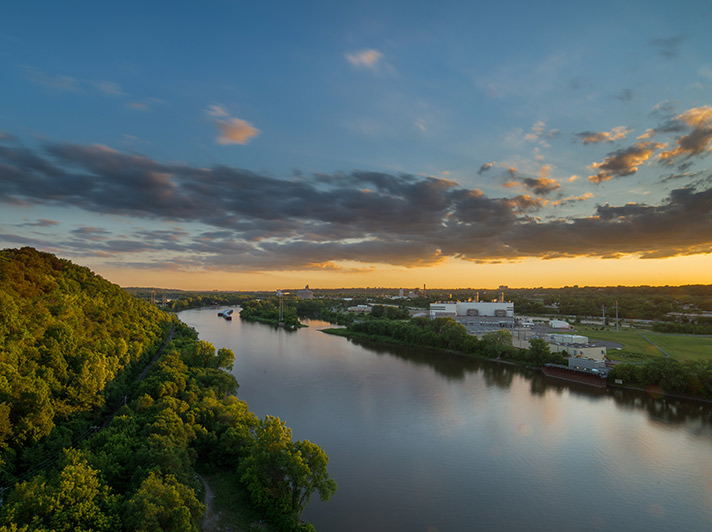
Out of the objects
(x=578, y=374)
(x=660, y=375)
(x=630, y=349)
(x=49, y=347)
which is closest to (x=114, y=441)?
(x=49, y=347)

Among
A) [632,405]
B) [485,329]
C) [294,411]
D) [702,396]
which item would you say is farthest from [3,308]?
[485,329]

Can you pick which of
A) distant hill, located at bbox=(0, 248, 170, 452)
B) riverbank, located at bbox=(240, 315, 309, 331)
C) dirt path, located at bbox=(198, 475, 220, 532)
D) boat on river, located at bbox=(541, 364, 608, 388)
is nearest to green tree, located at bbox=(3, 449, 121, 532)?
dirt path, located at bbox=(198, 475, 220, 532)

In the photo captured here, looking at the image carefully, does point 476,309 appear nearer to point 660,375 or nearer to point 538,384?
point 538,384

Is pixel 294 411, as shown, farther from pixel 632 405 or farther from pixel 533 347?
pixel 533 347

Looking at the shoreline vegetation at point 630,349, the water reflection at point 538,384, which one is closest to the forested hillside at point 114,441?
the water reflection at point 538,384

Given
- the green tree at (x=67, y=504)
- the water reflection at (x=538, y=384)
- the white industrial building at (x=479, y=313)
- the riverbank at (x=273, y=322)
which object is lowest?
the water reflection at (x=538, y=384)

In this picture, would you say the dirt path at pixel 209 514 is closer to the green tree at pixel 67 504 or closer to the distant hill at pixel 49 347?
the green tree at pixel 67 504
